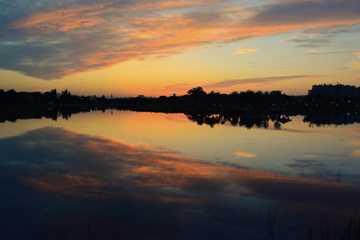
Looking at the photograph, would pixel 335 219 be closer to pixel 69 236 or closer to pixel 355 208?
pixel 355 208

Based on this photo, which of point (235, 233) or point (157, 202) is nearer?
point (235, 233)

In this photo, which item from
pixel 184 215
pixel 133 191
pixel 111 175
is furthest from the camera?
pixel 111 175

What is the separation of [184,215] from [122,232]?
2412 mm

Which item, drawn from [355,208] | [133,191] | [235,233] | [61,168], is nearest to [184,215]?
[235,233]

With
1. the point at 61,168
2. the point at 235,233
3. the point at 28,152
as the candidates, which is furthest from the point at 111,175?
the point at 28,152

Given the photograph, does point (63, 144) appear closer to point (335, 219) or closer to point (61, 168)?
point (61, 168)

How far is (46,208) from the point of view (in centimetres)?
957

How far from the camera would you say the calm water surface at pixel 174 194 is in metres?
8.37

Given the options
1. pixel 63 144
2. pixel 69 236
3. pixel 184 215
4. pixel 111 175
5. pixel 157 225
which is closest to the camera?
pixel 69 236

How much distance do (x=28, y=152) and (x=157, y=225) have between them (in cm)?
1584

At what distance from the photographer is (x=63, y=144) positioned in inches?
901

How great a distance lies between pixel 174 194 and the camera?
1095 centimetres

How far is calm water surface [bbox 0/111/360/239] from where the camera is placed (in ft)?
27.5

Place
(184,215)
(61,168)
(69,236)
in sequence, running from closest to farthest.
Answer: (69,236) < (184,215) < (61,168)
